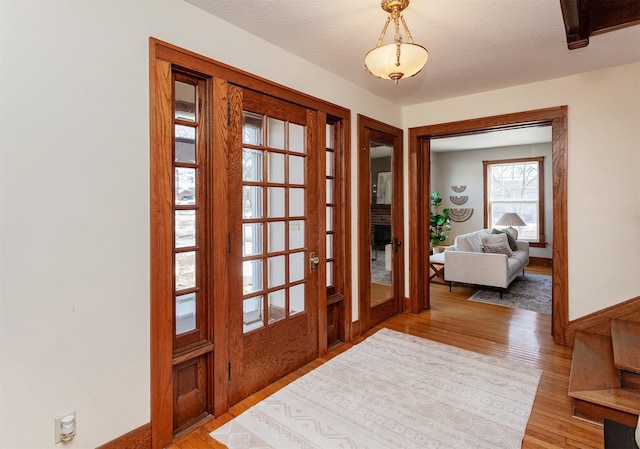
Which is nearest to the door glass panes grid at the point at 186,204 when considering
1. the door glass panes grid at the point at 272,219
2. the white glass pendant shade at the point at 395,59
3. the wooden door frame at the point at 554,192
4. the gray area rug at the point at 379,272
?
the door glass panes grid at the point at 272,219

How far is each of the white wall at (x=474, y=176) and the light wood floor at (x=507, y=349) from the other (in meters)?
3.03

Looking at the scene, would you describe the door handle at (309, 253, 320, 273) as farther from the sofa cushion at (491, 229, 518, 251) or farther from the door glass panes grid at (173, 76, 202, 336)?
the sofa cushion at (491, 229, 518, 251)

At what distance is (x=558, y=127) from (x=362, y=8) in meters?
2.40

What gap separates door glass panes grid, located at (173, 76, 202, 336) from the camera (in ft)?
6.66

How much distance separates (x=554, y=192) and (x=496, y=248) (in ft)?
7.87

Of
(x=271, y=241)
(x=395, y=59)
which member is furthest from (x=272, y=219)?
(x=395, y=59)

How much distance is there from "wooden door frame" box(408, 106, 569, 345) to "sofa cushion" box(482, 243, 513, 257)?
5.65 feet

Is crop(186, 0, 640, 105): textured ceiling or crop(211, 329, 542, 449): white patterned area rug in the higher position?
crop(186, 0, 640, 105): textured ceiling

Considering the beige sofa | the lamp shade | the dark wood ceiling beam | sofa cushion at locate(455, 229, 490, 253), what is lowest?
the beige sofa

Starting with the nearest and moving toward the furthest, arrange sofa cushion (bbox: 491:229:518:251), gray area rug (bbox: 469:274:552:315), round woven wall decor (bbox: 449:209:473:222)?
gray area rug (bbox: 469:274:552:315), sofa cushion (bbox: 491:229:518:251), round woven wall decor (bbox: 449:209:473:222)

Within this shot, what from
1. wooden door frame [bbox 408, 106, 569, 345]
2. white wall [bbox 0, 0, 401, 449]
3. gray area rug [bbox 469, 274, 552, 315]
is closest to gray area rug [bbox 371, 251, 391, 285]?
wooden door frame [bbox 408, 106, 569, 345]

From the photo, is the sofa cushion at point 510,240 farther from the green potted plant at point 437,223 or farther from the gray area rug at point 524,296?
the green potted plant at point 437,223

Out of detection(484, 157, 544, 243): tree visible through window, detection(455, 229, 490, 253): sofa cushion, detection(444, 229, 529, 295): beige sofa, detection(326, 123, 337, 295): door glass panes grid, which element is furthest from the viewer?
detection(484, 157, 544, 243): tree visible through window

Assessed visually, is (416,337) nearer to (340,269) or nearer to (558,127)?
(340,269)
